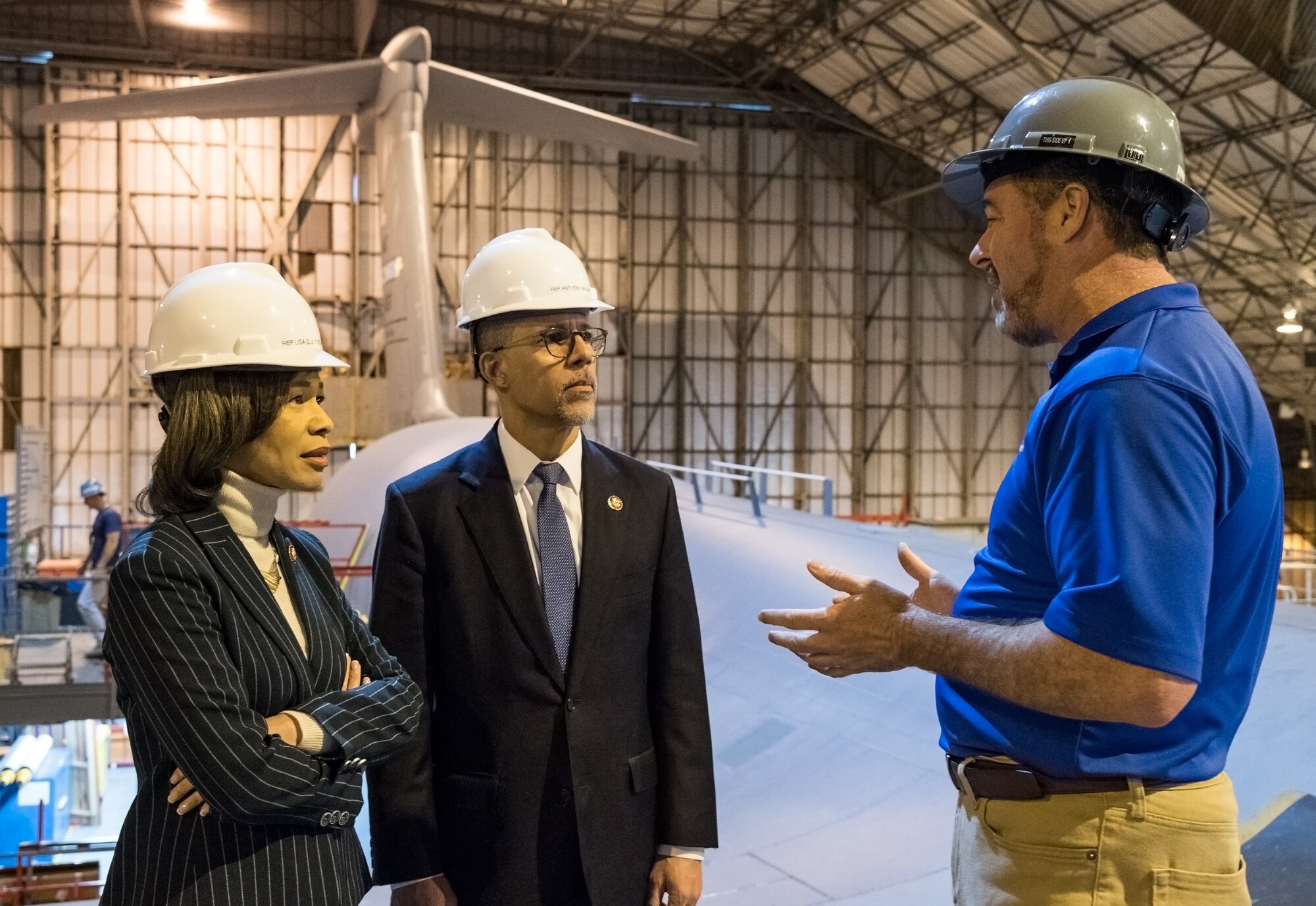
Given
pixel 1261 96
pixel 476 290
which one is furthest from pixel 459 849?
pixel 1261 96

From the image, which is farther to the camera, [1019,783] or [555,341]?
[555,341]

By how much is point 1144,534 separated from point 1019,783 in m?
0.63

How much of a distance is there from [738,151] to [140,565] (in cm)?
2757

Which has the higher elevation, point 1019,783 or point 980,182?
point 980,182

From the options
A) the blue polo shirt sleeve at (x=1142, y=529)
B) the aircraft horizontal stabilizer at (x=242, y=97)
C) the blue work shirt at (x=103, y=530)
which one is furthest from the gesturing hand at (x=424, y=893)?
the blue work shirt at (x=103, y=530)

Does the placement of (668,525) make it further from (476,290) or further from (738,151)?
(738,151)

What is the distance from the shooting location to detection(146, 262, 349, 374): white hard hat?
2.72 meters

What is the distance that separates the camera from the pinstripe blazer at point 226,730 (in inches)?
92.7

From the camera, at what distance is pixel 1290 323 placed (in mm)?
20172

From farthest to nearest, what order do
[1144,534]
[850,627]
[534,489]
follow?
[534,489]
[850,627]
[1144,534]

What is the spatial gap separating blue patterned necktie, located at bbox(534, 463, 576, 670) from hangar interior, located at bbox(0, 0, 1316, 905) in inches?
645

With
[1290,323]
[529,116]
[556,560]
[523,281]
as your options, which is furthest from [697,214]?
[556,560]

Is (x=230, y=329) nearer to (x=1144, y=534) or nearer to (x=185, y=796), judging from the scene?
(x=185, y=796)

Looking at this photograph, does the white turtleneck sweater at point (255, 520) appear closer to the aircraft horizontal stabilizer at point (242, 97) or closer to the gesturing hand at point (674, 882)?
the gesturing hand at point (674, 882)
